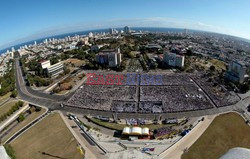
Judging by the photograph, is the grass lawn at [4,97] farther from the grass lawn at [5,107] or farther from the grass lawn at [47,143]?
the grass lawn at [47,143]

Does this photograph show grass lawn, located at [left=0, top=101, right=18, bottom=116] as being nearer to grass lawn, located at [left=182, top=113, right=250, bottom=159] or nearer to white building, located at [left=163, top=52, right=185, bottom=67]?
grass lawn, located at [left=182, top=113, right=250, bottom=159]

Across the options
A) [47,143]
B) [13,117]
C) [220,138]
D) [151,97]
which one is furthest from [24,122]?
[220,138]

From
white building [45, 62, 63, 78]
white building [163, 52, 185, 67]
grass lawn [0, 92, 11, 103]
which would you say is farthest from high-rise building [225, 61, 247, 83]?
grass lawn [0, 92, 11, 103]

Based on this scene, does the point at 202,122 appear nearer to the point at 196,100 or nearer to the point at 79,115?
the point at 196,100

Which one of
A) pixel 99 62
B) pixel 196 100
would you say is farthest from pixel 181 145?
pixel 99 62

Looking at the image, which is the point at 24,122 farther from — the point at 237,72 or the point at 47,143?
the point at 237,72

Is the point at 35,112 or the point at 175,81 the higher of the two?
the point at 175,81
